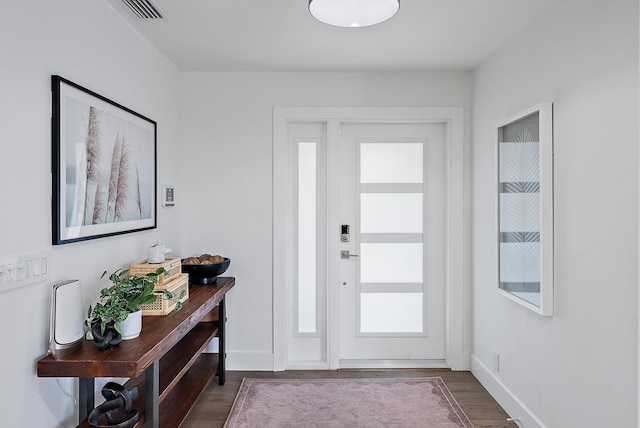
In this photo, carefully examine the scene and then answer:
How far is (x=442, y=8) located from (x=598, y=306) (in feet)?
5.64

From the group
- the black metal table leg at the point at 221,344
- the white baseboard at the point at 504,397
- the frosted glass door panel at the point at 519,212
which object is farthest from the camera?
the black metal table leg at the point at 221,344

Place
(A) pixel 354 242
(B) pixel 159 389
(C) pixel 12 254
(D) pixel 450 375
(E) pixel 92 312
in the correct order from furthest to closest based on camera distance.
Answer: (A) pixel 354 242
(D) pixel 450 375
(B) pixel 159 389
(E) pixel 92 312
(C) pixel 12 254

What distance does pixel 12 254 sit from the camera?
60.4 inches

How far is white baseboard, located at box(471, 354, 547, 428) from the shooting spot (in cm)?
241

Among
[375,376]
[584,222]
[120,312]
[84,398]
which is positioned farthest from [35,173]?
[375,376]

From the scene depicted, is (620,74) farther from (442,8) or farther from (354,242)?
(354,242)

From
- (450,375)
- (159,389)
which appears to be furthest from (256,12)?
(450,375)

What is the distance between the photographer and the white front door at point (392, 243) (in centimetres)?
348

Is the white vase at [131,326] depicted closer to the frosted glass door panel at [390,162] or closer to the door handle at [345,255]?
the door handle at [345,255]

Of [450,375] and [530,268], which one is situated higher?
[530,268]

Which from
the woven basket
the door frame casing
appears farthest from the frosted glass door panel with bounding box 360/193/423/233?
the woven basket

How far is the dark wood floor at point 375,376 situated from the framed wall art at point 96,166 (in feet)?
4.19

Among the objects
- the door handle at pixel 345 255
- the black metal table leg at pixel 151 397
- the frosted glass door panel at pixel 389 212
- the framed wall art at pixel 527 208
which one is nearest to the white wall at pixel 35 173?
the black metal table leg at pixel 151 397

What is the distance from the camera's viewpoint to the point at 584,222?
1920 mm
